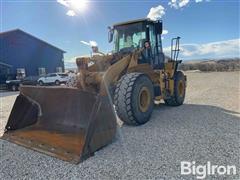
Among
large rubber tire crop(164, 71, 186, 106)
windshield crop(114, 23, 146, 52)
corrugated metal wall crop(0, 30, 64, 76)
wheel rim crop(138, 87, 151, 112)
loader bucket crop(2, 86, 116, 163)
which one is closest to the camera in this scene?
loader bucket crop(2, 86, 116, 163)

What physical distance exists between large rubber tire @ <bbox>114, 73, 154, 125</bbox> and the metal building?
1961 centimetres

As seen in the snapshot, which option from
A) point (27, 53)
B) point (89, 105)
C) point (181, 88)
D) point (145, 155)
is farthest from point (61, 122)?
point (27, 53)

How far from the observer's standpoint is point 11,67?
2423 cm

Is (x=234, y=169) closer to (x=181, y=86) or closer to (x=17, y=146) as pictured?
(x=17, y=146)

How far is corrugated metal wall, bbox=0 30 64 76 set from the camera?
79.2ft

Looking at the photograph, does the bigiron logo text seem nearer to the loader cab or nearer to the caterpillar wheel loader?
the caterpillar wheel loader

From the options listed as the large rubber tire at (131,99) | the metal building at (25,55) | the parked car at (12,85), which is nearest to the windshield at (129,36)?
the large rubber tire at (131,99)

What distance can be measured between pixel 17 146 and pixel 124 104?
7.47 feet

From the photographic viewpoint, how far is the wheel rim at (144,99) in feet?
17.4

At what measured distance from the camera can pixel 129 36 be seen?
22.0ft

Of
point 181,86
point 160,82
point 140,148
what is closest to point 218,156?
point 140,148

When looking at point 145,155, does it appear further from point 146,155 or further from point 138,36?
point 138,36

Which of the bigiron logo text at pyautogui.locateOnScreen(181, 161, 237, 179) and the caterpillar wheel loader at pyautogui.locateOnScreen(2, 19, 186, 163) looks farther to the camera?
the caterpillar wheel loader at pyautogui.locateOnScreen(2, 19, 186, 163)

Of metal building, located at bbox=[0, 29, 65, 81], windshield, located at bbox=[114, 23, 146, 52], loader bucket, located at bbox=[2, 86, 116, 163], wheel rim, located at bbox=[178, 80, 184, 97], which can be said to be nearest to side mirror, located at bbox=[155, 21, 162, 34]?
windshield, located at bbox=[114, 23, 146, 52]
